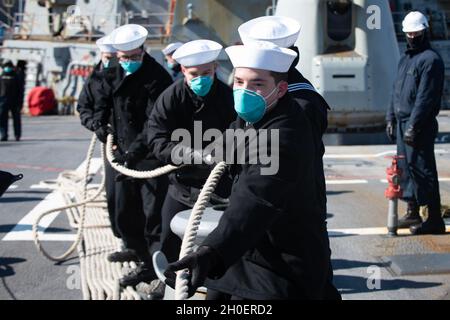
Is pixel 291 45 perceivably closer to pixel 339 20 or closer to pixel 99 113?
pixel 99 113

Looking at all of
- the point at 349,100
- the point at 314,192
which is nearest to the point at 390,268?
the point at 314,192

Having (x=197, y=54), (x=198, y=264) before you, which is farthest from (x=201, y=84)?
(x=198, y=264)

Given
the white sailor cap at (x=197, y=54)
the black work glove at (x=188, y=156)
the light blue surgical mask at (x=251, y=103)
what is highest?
the light blue surgical mask at (x=251, y=103)

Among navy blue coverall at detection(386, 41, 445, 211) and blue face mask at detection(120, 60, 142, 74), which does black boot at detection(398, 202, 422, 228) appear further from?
blue face mask at detection(120, 60, 142, 74)

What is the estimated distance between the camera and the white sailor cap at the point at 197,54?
14.5 feet

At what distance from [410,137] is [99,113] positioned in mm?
2831

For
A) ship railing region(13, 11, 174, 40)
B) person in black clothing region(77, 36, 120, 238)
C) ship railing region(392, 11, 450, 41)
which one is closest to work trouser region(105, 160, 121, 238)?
person in black clothing region(77, 36, 120, 238)

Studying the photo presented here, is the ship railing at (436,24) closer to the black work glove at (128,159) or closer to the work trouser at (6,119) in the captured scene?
the work trouser at (6,119)

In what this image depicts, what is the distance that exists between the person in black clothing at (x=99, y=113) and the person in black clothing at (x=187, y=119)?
1.13m

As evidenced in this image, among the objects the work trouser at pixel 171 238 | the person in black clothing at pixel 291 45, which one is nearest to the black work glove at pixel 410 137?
the work trouser at pixel 171 238

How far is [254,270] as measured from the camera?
8.91 ft

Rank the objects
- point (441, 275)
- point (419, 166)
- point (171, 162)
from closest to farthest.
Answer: point (171, 162) → point (441, 275) → point (419, 166)

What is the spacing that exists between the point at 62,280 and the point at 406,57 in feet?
12.4
